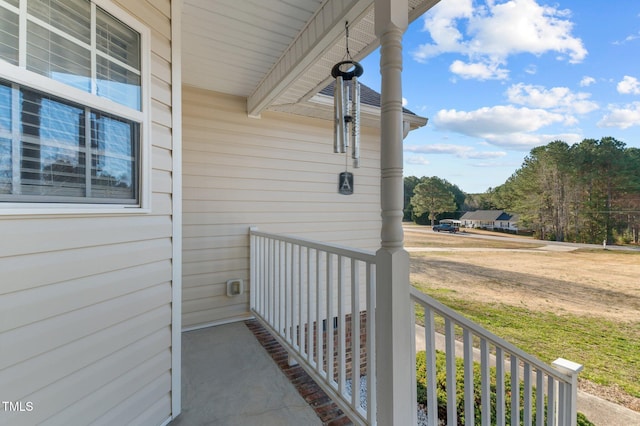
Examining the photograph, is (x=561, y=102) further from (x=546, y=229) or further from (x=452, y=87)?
(x=546, y=229)

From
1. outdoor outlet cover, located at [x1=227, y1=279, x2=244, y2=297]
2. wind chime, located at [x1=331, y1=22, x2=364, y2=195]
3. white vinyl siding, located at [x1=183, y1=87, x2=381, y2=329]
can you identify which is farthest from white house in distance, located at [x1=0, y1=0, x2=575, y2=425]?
outdoor outlet cover, located at [x1=227, y1=279, x2=244, y2=297]

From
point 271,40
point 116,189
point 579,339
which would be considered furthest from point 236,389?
point 579,339

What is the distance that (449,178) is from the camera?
8.45 metres

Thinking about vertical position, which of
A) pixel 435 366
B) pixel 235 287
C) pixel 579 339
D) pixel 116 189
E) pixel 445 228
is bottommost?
pixel 579 339

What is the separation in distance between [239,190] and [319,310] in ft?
6.43

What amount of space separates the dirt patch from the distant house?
591 millimetres

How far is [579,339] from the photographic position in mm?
4113

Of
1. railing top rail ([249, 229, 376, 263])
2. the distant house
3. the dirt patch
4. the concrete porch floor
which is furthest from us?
the distant house

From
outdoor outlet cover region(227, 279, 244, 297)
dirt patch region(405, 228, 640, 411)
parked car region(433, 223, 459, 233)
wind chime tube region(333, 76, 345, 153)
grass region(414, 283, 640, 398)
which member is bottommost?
grass region(414, 283, 640, 398)

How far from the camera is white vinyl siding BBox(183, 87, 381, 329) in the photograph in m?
3.02

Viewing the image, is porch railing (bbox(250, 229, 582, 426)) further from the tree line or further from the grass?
the tree line

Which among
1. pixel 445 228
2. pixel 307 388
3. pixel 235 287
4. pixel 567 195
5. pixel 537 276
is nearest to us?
pixel 307 388

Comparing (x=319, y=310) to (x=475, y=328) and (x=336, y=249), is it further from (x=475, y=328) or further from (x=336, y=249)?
(x=475, y=328)

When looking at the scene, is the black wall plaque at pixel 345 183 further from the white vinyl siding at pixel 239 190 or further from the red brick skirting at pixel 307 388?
the red brick skirting at pixel 307 388
